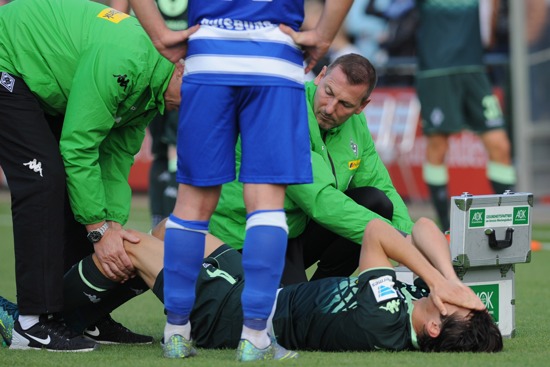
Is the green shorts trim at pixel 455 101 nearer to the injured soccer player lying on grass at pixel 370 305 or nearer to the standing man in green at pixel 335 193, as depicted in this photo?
the standing man in green at pixel 335 193

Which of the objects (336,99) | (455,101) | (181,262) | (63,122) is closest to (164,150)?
(455,101)

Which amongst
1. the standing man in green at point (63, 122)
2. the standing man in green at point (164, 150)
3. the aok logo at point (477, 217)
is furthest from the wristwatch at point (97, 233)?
the standing man in green at point (164, 150)

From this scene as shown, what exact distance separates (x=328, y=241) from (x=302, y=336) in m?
1.06

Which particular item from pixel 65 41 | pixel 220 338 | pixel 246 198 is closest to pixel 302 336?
pixel 220 338

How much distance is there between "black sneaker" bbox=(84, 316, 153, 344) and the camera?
4.92m

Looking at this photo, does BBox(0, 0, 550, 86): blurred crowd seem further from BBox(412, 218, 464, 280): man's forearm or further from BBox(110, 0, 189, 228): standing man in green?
BBox(412, 218, 464, 280): man's forearm

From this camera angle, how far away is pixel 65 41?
4598mm

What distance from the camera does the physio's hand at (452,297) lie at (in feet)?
13.8

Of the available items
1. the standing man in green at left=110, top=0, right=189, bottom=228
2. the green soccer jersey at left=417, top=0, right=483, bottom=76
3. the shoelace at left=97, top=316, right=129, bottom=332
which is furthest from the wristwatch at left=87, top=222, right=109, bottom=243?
the green soccer jersey at left=417, top=0, right=483, bottom=76

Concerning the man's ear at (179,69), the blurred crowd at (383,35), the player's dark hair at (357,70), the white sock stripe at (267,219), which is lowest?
the white sock stripe at (267,219)

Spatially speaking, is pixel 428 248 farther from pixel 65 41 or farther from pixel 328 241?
pixel 65 41

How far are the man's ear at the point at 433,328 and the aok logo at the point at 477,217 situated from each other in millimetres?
533

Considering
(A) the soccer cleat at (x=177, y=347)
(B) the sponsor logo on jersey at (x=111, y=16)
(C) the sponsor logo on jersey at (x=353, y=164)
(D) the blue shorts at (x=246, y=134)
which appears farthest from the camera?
(C) the sponsor logo on jersey at (x=353, y=164)

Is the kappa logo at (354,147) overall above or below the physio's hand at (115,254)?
above
